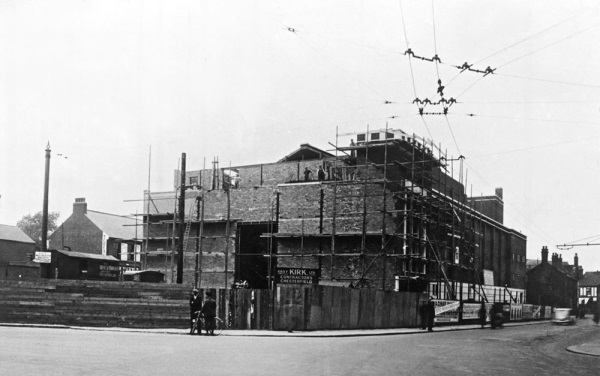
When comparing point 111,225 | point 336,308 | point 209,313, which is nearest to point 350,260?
point 336,308

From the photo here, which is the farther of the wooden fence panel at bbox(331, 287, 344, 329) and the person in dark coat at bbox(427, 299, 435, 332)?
the person in dark coat at bbox(427, 299, 435, 332)

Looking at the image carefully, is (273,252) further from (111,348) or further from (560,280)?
(560,280)

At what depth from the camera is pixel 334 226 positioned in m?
34.5

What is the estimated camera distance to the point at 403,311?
3123 centimetres

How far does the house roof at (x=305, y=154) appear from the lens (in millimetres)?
47750

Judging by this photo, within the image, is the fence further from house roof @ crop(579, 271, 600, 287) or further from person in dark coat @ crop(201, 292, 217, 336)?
house roof @ crop(579, 271, 600, 287)

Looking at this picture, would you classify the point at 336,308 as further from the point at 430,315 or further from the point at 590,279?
the point at 590,279

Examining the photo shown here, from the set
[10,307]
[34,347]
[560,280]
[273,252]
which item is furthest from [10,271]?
[560,280]

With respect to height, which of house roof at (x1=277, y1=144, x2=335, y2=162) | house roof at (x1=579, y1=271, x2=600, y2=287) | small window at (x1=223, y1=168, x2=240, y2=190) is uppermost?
house roof at (x1=277, y1=144, x2=335, y2=162)

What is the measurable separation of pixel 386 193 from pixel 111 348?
22170 mm

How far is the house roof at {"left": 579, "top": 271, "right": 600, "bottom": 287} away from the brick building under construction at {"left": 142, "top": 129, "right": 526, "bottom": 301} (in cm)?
7284

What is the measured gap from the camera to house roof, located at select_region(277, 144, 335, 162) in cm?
4775

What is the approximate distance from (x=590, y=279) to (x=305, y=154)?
84047mm

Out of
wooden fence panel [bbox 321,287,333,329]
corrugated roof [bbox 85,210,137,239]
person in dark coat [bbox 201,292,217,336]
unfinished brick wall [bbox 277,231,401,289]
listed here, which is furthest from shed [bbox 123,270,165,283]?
corrugated roof [bbox 85,210,137,239]
